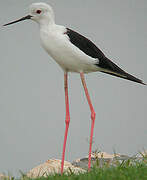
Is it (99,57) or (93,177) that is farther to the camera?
(99,57)

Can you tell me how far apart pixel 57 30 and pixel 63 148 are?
71.9 inches

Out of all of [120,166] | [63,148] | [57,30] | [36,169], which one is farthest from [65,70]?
[36,169]

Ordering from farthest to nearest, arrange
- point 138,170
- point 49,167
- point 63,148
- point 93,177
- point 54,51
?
point 49,167
point 63,148
point 54,51
point 138,170
point 93,177

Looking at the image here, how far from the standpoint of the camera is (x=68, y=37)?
5.63 metres

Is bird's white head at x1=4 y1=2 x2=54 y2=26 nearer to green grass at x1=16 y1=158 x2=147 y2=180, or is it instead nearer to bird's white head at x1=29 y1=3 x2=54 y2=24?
bird's white head at x1=29 y1=3 x2=54 y2=24

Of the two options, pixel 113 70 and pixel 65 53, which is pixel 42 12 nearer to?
pixel 65 53

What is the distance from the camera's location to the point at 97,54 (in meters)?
5.85

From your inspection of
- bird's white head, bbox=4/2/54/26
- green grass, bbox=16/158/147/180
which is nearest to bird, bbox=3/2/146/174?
bird's white head, bbox=4/2/54/26

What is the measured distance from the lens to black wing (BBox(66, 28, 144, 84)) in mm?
5680

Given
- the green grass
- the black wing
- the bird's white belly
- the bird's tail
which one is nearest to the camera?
the green grass

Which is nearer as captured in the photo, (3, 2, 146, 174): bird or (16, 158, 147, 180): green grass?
(16, 158, 147, 180): green grass

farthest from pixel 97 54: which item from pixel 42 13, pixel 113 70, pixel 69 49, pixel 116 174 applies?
pixel 116 174

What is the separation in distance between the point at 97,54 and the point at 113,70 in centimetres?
36

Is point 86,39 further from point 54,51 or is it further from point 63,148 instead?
point 63,148
